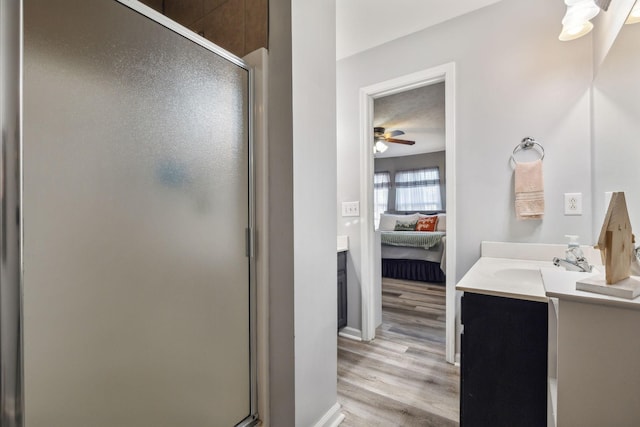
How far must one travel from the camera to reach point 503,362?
3.70 ft

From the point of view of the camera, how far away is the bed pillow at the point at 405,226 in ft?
19.8

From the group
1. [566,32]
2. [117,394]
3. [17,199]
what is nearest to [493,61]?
[566,32]

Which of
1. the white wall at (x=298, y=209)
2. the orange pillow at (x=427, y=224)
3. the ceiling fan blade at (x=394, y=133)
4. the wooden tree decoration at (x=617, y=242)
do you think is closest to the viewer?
the wooden tree decoration at (x=617, y=242)

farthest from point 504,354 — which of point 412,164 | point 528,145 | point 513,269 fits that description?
point 412,164

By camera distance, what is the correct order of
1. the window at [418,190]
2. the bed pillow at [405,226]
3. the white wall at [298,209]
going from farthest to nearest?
the window at [418,190], the bed pillow at [405,226], the white wall at [298,209]

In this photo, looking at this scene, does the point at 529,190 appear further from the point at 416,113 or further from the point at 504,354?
the point at 416,113

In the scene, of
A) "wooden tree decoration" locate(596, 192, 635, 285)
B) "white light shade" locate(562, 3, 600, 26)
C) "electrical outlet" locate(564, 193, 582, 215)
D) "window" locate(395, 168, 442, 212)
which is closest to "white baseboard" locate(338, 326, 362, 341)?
"electrical outlet" locate(564, 193, 582, 215)

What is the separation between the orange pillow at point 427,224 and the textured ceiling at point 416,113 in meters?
1.58

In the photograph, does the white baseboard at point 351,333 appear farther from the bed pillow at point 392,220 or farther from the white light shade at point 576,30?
the bed pillow at point 392,220

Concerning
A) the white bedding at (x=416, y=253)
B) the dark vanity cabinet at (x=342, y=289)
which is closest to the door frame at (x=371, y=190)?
the dark vanity cabinet at (x=342, y=289)

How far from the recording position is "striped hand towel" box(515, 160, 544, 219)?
1.75 m

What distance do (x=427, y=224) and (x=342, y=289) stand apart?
3.86 metres

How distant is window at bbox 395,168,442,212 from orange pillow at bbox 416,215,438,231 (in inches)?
47.7

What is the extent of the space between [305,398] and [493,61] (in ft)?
7.38
